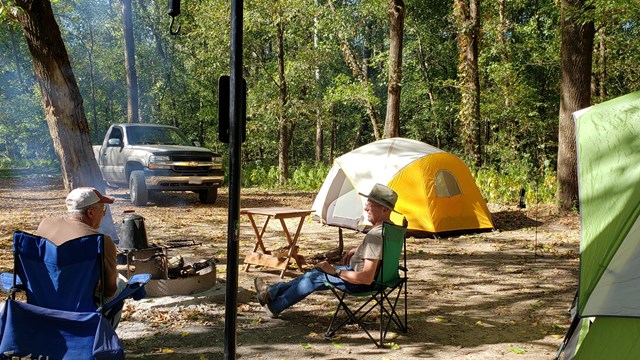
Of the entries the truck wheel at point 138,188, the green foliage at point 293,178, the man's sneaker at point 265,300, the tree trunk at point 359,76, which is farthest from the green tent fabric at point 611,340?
the green foliage at point 293,178

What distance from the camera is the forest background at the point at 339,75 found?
19328mm

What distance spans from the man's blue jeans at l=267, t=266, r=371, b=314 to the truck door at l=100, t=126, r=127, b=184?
9.95m

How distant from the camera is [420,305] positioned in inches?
256

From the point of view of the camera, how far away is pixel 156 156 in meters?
13.9

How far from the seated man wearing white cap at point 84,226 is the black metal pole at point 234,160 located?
963mm

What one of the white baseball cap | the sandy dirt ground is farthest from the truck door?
the white baseball cap

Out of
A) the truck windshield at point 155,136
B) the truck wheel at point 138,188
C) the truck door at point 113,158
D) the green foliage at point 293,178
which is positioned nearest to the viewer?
the truck wheel at point 138,188

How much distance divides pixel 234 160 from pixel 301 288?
236 cm

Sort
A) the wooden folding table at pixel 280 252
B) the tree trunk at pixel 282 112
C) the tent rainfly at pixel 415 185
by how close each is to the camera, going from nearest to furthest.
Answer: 1. the wooden folding table at pixel 280 252
2. the tent rainfly at pixel 415 185
3. the tree trunk at pixel 282 112

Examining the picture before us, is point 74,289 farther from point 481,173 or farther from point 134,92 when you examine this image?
point 134,92

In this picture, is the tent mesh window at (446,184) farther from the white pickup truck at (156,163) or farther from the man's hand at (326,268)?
the man's hand at (326,268)

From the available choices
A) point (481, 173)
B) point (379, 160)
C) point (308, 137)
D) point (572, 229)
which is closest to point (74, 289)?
point (379, 160)

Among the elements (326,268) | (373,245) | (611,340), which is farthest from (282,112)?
(611,340)

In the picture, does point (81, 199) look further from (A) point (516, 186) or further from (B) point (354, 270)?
(A) point (516, 186)
